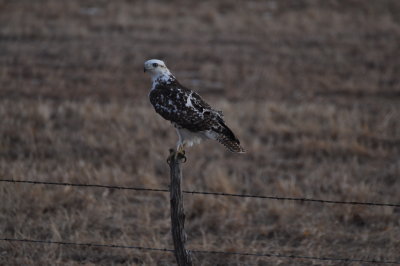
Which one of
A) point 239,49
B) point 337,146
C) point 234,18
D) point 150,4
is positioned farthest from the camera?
point 150,4

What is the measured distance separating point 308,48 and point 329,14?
13.9 ft

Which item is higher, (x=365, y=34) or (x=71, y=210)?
(x=365, y=34)

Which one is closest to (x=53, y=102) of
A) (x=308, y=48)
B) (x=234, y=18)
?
(x=308, y=48)

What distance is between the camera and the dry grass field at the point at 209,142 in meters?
6.23

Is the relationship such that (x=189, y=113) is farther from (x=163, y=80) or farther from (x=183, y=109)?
(x=163, y=80)

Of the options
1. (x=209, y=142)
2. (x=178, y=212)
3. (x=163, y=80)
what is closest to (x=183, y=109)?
(x=163, y=80)

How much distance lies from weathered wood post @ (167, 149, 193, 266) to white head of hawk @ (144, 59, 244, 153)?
494mm

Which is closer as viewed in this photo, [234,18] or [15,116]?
[15,116]

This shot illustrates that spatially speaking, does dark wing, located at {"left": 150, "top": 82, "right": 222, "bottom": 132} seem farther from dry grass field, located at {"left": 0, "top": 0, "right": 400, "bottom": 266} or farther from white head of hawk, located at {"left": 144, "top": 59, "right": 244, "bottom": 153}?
dry grass field, located at {"left": 0, "top": 0, "right": 400, "bottom": 266}

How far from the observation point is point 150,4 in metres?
21.2

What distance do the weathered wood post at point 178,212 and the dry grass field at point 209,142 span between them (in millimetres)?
1386

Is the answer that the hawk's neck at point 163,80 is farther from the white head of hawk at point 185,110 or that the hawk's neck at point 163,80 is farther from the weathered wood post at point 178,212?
the weathered wood post at point 178,212

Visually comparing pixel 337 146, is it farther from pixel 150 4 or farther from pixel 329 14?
pixel 150 4

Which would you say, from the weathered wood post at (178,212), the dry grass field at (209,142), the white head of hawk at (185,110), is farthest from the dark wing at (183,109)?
the dry grass field at (209,142)
